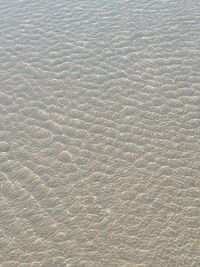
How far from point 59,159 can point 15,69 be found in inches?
55.0

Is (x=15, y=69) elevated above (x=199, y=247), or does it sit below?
above

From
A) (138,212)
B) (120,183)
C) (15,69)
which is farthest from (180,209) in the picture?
(15,69)

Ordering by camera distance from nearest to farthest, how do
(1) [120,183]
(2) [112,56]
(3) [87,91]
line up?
(1) [120,183]
(3) [87,91]
(2) [112,56]

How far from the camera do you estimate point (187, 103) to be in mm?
3639

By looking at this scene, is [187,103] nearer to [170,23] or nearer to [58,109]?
[58,109]

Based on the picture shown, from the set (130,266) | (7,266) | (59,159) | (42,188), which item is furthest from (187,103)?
(7,266)

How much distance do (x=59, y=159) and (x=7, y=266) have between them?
90 cm

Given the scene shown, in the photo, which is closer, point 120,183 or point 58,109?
point 120,183

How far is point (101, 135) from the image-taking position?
11.4 feet

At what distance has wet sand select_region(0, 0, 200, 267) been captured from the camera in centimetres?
270

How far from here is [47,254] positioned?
2664 millimetres

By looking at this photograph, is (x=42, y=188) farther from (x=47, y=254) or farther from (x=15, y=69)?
(x=15, y=69)

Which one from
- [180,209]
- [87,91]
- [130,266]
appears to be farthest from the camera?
[87,91]

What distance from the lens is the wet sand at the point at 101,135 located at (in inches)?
106
